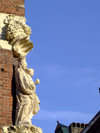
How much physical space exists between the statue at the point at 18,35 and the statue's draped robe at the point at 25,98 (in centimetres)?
60

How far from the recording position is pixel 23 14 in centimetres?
1078

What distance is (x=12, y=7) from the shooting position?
35.3ft

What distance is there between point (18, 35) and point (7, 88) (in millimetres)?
1401

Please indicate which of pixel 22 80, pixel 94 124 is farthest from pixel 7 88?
pixel 94 124

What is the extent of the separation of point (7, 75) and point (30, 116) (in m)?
1.10

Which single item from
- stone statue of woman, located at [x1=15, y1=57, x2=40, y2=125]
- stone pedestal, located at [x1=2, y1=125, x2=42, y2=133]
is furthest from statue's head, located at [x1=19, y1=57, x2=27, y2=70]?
stone pedestal, located at [x1=2, y1=125, x2=42, y2=133]

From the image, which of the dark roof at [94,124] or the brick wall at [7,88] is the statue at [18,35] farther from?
the dark roof at [94,124]

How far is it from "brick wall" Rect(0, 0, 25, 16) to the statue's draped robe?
163cm

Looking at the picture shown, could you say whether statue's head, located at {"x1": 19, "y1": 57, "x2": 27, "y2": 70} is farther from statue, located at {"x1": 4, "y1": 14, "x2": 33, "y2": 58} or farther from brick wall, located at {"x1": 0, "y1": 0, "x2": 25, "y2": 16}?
brick wall, located at {"x1": 0, "y1": 0, "x2": 25, "y2": 16}

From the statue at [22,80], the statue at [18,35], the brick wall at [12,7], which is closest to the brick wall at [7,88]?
the statue at [22,80]

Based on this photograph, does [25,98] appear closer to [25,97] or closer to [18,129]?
[25,97]

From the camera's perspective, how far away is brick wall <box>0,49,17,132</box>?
9344 mm

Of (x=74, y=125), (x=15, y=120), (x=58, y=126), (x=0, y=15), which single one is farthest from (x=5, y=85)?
(x=58, y=126)

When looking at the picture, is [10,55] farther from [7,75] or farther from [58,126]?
[58,126]
